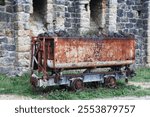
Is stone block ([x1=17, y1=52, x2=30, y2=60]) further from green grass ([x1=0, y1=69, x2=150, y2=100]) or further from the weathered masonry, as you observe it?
green grass ([x1=0, y1=69, x2=150, y2=100])

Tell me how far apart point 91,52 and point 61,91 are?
1.44 meters

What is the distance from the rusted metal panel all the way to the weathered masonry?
1.71ft

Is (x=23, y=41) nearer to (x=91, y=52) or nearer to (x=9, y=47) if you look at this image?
(x=9, y=47)

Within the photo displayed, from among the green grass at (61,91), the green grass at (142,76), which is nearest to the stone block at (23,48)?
the green grass at (61,91)

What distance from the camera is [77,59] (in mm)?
10898

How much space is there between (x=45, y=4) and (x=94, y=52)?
128 inches

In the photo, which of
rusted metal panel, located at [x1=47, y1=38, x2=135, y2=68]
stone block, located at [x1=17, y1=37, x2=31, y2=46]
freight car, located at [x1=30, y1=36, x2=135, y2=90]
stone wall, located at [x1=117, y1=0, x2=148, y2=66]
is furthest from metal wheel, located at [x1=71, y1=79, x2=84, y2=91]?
stone wall, located at [x1=117, y1=0, x2=148, y2=66]

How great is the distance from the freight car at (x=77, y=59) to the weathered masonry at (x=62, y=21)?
26.0 inches

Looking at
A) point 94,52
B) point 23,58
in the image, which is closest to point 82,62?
point 94,52

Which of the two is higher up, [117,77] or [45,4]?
[45,4]

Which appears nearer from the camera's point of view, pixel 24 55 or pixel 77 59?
pixel 77 59

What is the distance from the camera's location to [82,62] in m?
11.0

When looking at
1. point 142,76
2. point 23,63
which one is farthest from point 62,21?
point 142,76

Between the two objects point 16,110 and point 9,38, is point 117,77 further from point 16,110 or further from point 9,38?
point 16,110
